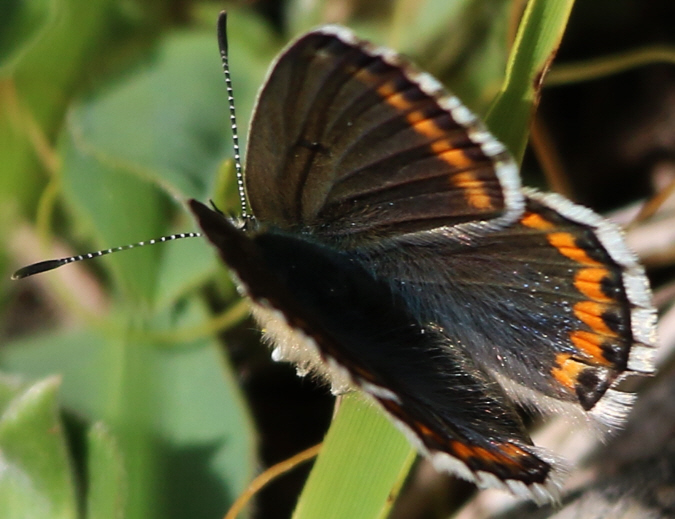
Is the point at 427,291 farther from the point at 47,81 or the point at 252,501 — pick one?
the point at 47,81

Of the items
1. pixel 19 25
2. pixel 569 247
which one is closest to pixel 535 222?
pixel 569 247

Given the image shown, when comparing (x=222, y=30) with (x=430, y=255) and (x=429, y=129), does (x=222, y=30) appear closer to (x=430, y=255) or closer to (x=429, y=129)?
(x=429, y=129)

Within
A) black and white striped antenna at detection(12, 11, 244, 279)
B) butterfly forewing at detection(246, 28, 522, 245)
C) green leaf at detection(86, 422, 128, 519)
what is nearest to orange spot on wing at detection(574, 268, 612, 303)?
butterfly forewing at detection(246, 28, 522, 245)

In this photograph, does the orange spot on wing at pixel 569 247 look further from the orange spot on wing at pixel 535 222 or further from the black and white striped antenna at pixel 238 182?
the black and white striped antenna at pixel 238 182

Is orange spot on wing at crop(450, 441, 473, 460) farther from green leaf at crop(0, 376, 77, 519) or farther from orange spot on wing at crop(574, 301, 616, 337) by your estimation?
green leaf at crop(0, 376, 77, 519)

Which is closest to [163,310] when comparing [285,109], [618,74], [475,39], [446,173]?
[285,109]

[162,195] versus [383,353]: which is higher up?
[162,195]

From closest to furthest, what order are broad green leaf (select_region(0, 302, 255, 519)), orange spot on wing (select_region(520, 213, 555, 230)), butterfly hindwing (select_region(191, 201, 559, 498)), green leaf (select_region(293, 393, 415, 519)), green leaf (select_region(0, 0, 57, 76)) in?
butterfly hindwing (select_region(191, 201, 559, 498)) < green leaf (select_region(293, 393, 415, 519)) < orange spot on wing (select_region(520, 213, 555, 230)) < broad green leaf (select_region(0, 302, 255, 519)) < green leaf (select_region(0, 0, 57, 76))
